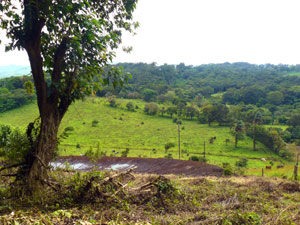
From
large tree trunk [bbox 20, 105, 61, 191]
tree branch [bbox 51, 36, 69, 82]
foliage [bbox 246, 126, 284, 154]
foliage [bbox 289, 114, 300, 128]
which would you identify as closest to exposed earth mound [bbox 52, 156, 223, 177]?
large tree trunk [bbox 20, 105, 61, 191]

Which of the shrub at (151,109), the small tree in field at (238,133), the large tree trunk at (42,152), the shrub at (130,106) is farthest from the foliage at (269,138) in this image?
the large tree trunk at (42,152)

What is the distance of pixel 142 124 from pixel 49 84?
2160 inches

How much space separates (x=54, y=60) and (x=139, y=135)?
154 feet

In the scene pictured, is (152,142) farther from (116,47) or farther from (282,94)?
(282,94)

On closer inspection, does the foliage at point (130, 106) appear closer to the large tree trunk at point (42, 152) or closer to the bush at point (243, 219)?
the large tree trunk at point (42, 152)

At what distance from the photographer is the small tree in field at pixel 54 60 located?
13.5 feet

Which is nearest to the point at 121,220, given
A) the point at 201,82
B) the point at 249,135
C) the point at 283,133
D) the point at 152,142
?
the point at 152,142

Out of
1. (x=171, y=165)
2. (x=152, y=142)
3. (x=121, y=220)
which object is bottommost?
(x=152, y=142)

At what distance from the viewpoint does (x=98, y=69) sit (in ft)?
15.0

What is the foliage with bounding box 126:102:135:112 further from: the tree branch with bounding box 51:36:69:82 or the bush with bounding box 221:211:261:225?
the bush with bounding box 221:211:261:225

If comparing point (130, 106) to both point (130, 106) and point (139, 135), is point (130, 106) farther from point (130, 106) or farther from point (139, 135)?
point (139, 135)

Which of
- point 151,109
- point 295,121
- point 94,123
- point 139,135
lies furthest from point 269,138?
point 94,123

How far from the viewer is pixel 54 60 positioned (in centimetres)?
472

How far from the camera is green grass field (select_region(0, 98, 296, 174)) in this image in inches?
1553
